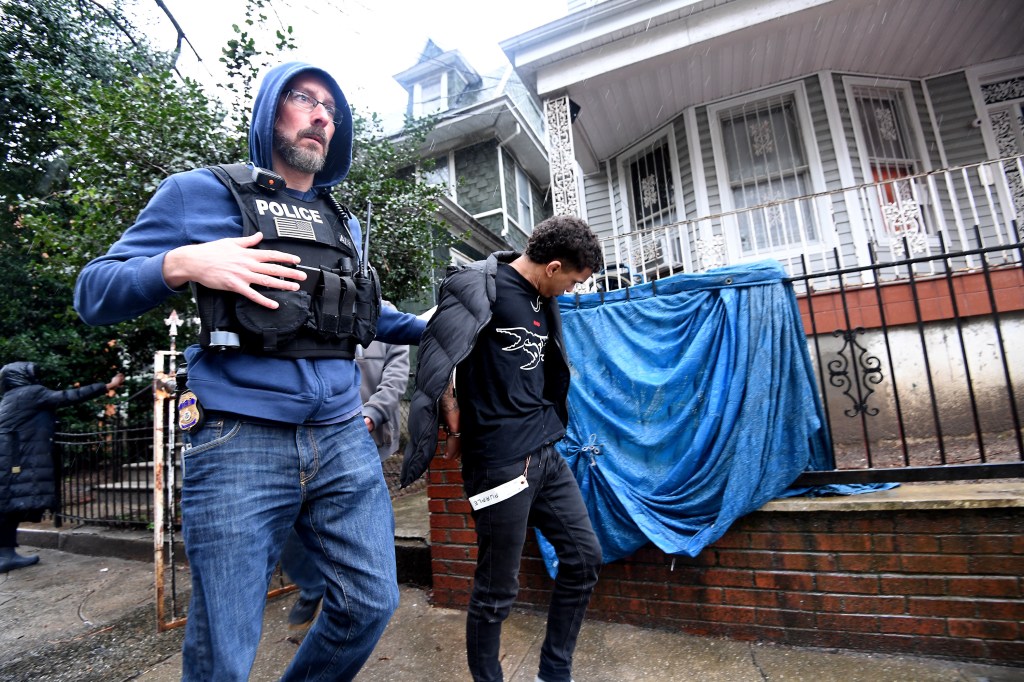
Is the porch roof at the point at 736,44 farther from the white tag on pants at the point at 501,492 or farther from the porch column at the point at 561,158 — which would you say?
the white tag on pants at the point at 501,492

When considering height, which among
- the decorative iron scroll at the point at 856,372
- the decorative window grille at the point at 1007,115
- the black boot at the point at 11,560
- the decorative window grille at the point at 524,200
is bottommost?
the black boot at the point at 11,560

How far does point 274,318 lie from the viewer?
Answer: 4.14 feet

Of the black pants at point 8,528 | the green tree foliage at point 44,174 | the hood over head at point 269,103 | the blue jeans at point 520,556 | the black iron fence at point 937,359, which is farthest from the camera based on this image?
the green tree foliage at point 44,174

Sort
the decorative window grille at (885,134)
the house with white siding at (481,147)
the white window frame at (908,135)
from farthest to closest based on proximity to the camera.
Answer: the house with white siding at (481,147), the decorative window grille at (885,134), the white window frame at (908,135)

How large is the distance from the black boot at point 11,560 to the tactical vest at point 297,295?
5.20m

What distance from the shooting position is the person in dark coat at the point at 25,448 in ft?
15.0

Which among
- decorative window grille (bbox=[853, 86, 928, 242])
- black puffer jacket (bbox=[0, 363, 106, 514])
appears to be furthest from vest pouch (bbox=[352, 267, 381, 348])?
decorative window grille (bbox=[853, 86, 928, 242])

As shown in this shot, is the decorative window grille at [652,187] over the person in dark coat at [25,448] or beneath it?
over

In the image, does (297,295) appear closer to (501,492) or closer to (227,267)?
(227,267)

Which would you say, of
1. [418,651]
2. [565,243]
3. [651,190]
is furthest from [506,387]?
[651,190]

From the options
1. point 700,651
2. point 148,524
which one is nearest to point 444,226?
point 148,524

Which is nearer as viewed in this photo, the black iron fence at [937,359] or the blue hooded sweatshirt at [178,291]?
the blue hooded sweatshirt at [178,291]

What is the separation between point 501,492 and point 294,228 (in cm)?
109

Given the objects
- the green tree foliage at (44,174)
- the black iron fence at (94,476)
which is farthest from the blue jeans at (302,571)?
the green tree foliage at (44,174)
